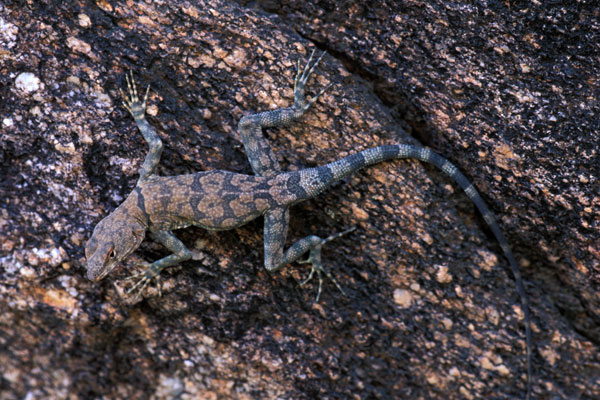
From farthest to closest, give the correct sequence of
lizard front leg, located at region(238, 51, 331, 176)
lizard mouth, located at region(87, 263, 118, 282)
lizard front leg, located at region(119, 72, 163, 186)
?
lizard front leg, located at region(238, 51, 331, 176) → lizard front leg, located at region(119, 72, 163, 186) → lizard mouth, located at region(87, 263, 118, 282)

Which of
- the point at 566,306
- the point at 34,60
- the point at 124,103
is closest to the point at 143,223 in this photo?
the point at 124,103

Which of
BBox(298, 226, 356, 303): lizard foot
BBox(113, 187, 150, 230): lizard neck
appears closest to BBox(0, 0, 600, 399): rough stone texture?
BBox(298, 226, 356, 303): lizard foot

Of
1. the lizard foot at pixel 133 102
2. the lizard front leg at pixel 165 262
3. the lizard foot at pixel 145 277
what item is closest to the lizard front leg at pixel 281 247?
the lizard front leg at pixel 165 262

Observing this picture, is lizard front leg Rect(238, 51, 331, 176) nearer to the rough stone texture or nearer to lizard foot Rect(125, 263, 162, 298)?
the rough stone texture

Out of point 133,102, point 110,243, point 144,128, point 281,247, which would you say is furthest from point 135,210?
point 281,247

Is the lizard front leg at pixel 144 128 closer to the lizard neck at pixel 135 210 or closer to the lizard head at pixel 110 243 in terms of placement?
the lizard neck at pixel 135 210

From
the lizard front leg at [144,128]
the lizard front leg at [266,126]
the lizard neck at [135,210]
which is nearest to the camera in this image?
the lizard neck at [135,210]
